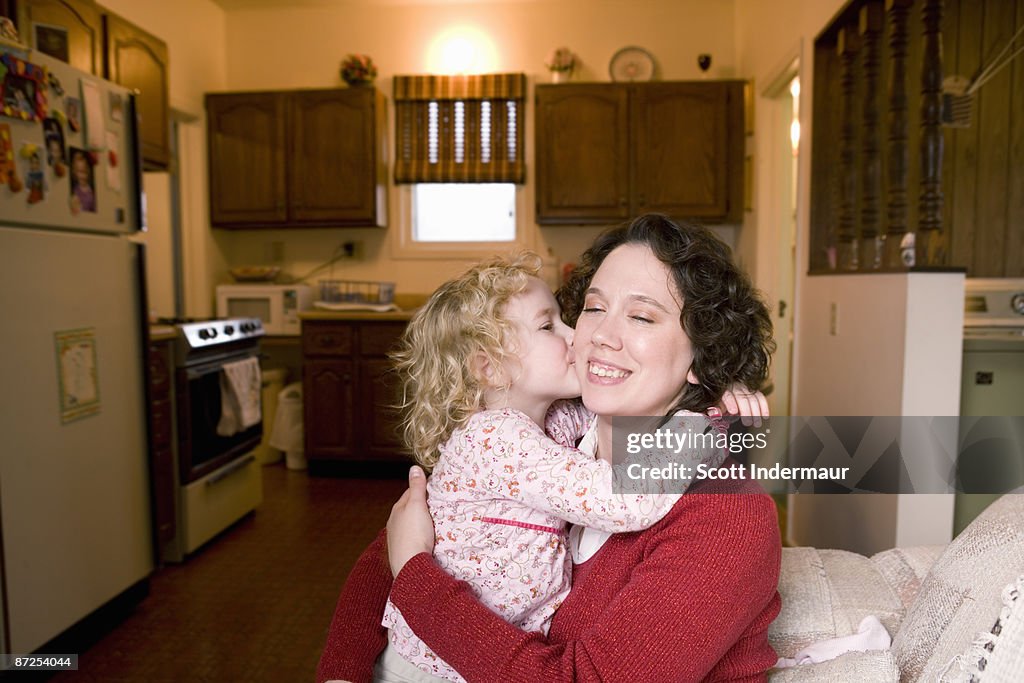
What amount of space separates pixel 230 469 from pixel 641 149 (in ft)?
10.3

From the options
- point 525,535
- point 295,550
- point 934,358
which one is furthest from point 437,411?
point 295,550

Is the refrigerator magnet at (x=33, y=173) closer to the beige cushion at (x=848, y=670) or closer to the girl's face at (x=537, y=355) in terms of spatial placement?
the girl's face at (x=537, y=355)

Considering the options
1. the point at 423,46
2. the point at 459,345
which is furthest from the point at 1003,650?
the point at 423,46

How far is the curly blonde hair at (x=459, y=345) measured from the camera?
129cm

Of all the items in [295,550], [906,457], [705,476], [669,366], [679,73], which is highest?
[679,73]

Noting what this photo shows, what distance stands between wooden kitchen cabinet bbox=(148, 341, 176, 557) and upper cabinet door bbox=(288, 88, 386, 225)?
6.72ft

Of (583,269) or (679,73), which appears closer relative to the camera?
(583,269)

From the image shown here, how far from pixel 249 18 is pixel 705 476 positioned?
18.2ft

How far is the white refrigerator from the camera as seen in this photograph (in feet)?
7.18

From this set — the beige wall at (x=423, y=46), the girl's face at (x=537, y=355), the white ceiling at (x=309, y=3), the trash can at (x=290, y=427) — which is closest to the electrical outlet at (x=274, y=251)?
the beige wall at (x=423, y=46)

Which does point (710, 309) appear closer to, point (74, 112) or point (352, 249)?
point (74, 112)

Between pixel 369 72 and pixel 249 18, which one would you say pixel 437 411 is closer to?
pixel 369 72

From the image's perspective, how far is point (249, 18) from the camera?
214 inches

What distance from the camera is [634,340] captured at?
1.07m
